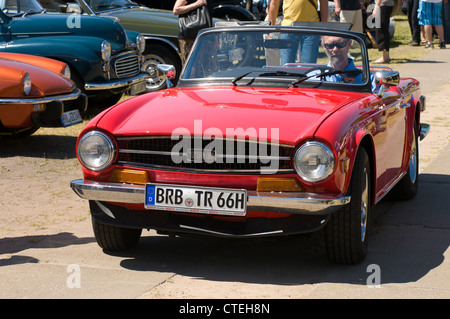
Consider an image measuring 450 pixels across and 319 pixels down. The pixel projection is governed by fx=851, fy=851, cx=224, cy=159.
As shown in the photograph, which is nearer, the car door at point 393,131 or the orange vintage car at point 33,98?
the car door at point 393,131

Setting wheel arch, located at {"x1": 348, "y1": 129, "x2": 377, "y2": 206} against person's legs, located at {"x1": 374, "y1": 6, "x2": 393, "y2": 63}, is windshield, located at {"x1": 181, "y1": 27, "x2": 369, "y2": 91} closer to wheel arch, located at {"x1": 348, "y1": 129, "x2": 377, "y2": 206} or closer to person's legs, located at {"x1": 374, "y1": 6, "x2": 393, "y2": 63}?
wheel arch, located at {"x1": 348, "y1": 129, "x2": 377, "y2": 206}

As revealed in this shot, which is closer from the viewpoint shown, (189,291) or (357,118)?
(189,291)

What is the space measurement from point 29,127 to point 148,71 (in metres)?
4.23

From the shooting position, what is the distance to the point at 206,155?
4.90m

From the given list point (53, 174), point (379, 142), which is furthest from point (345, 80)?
point (53, 174)

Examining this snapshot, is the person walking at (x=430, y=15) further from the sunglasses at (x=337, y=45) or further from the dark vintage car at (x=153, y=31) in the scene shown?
the sunglasses at (x=337, y=45)

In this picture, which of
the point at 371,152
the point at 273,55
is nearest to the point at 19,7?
the point at 273,55

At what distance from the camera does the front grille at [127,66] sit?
11336mm

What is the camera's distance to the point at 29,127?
29.4ft

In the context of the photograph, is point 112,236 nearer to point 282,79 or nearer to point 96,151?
point 96,151

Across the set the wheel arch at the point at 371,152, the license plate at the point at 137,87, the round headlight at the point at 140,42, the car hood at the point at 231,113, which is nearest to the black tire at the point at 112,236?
the car hood at the point at 231,113

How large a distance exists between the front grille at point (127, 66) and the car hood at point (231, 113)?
18.4ft
